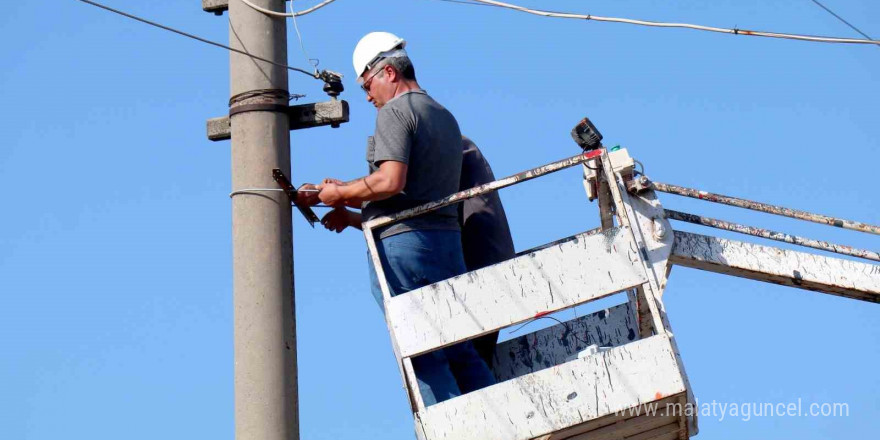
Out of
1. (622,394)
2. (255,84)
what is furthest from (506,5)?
(622,394)

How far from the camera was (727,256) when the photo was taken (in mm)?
7297

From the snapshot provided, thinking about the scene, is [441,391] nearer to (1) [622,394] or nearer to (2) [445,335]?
(2) [445,335]

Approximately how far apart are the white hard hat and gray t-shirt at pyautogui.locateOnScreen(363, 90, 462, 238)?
39 centimetres

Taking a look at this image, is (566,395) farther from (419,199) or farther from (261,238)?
(261,238)

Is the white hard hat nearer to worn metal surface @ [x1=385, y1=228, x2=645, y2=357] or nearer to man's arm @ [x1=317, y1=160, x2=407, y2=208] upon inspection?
man's arm @ [x1=317, y1=160, x2=407, y2=208]

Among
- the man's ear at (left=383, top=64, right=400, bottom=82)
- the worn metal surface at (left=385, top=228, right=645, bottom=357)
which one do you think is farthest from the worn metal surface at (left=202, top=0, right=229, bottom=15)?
the worn metal surface at (left=385, top=228, right=645, bottom=357)

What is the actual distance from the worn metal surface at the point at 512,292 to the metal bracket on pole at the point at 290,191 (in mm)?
1074

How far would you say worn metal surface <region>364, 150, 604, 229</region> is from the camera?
670 centimetres

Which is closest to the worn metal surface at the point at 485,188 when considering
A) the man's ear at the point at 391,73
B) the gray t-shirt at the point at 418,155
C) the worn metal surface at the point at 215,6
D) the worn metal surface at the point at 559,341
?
the gray t-shirt at the point at 418,155

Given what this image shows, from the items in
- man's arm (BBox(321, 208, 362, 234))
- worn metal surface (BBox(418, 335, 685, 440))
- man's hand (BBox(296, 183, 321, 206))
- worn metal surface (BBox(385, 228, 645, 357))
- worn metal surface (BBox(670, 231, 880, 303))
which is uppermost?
man's hand (BBox(296, 183, 321, 206))

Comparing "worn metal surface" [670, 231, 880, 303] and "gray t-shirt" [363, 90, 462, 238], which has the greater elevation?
"gray t-shirt" [363, 90, 462, 238]

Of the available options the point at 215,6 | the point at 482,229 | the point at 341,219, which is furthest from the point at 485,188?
the point at 215,6

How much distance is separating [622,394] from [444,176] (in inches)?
61.1

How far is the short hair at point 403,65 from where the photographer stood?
7312mm
